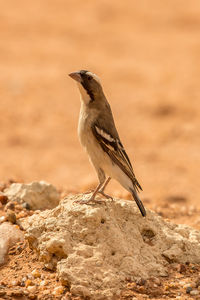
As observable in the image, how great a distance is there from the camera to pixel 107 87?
1855 cm

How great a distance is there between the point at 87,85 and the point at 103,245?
77.8 inches

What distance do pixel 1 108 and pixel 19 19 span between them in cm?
954

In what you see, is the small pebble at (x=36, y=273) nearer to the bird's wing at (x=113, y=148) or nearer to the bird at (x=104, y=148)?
the bird at (x=104, y=148)

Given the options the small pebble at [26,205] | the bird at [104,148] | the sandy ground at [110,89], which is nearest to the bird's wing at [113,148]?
the bird at [104,148]

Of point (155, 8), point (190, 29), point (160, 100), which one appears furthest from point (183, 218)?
point (155, 8)

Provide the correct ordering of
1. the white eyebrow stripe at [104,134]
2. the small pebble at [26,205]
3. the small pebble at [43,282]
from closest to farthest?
the small pebble at [43,282] → the white eyebrow stripe at [104,134] → the small pebble at [26,205]

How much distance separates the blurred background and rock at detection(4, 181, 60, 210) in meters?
1.70

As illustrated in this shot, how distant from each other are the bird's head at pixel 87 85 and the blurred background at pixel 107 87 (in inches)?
116

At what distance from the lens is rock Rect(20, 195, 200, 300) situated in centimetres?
530

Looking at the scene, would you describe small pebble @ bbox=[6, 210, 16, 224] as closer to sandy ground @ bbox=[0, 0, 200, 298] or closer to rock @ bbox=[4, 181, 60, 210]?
rock @ bbox=[4, 181, 60, 210]

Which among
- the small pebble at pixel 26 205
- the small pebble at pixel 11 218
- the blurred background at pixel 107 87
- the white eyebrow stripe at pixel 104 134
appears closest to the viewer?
the white eyebrow stripe at pixel 104 134

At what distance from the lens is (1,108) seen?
54.7ft

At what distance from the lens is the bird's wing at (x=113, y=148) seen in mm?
6250

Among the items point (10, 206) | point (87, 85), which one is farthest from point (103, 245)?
point (87, 85)
